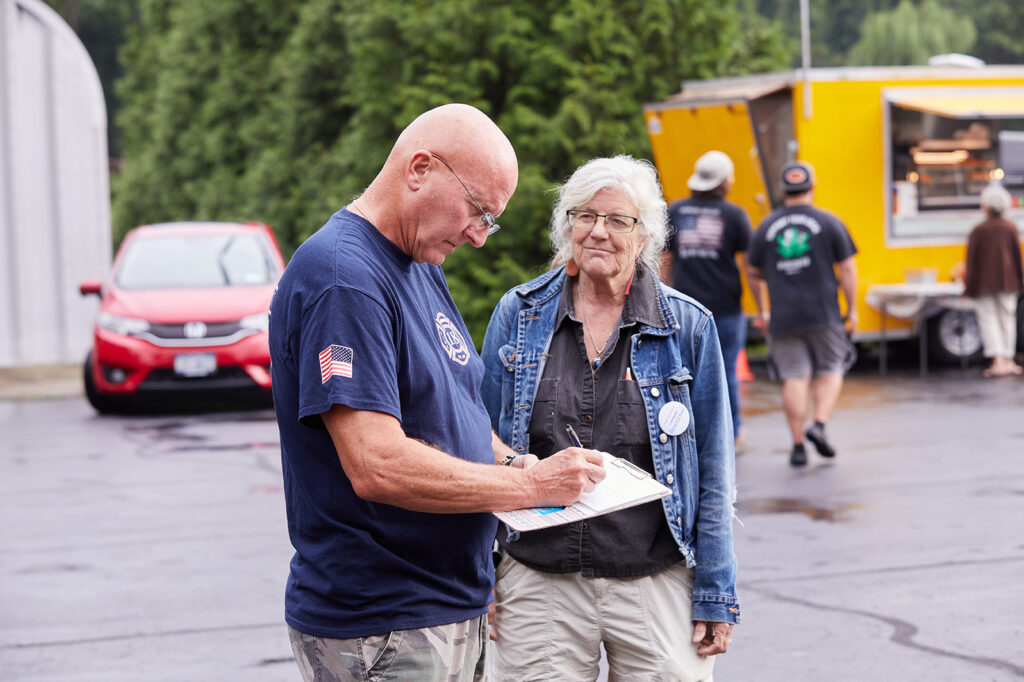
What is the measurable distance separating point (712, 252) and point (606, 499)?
21.9ft

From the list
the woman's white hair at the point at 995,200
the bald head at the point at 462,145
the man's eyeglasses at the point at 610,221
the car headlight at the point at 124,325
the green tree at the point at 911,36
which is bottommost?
the car headlight at the point at 124,325

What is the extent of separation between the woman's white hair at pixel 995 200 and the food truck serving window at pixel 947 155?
707mm

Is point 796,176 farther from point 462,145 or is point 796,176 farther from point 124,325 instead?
point 462,145

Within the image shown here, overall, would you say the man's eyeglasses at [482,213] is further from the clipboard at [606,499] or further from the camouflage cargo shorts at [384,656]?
the camouflage cargo shorts at [384,656]

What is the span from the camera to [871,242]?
15242 mm

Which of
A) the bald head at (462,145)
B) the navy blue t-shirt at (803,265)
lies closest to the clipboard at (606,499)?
the bald head at (462,145)

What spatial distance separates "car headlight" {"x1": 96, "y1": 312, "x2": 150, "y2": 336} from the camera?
12.8 m

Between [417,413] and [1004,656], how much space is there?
11.5 feet

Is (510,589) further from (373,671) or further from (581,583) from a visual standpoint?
(373,671)

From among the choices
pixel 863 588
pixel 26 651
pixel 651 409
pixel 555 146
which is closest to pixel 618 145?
pixel 555 146

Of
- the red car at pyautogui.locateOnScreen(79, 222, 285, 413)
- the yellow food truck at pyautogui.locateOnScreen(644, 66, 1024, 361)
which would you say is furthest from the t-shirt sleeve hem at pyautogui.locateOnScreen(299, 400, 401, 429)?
the yellow food truck at pyautogui.locateOnScreen(644, 66, 1024, 361)

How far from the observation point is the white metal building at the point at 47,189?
17.6 meters

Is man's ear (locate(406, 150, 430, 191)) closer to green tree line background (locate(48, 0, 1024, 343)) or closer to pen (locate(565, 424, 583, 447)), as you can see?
pen (locate(565, 424, 583, 447))

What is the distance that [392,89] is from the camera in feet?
63.6
